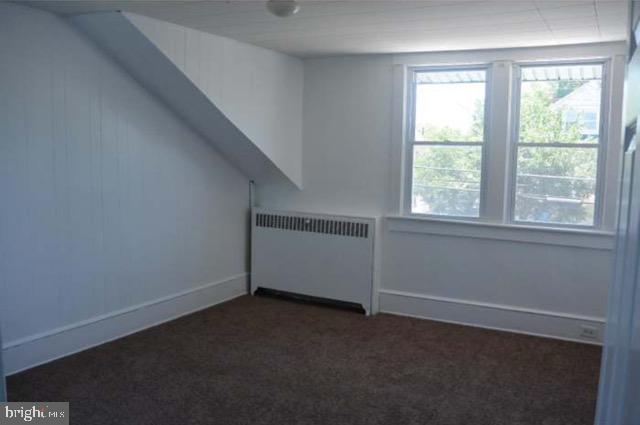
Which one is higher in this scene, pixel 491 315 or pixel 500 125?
pixel 500 125

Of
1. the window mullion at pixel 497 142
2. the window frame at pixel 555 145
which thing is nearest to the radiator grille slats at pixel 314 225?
the window mullion at pixel 497 142

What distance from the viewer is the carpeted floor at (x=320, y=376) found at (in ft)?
9.27

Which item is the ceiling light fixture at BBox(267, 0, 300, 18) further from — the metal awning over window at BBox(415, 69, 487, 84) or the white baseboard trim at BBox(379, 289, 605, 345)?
the white baseboard trim at BBox(379, 289, 605, 345)

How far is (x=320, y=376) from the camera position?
328 centimetres

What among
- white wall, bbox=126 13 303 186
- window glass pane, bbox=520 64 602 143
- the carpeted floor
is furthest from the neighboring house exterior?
white wall, bbox=126 13 303 186

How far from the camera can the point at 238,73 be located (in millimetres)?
4004

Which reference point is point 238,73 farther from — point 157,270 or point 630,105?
point 630,105

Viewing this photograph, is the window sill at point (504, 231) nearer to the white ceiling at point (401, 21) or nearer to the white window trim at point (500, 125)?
the white window trim at point (500, 125)

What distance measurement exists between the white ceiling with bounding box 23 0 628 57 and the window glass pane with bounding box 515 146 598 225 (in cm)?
76

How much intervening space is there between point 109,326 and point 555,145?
3.27m

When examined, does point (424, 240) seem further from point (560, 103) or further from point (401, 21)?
point (401, 21)

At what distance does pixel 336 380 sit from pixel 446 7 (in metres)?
2.10

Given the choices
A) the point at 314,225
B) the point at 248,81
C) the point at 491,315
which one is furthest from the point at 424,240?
the point at 248,81

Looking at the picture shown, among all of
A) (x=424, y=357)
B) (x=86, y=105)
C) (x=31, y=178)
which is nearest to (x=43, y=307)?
(x=31, y=178)
